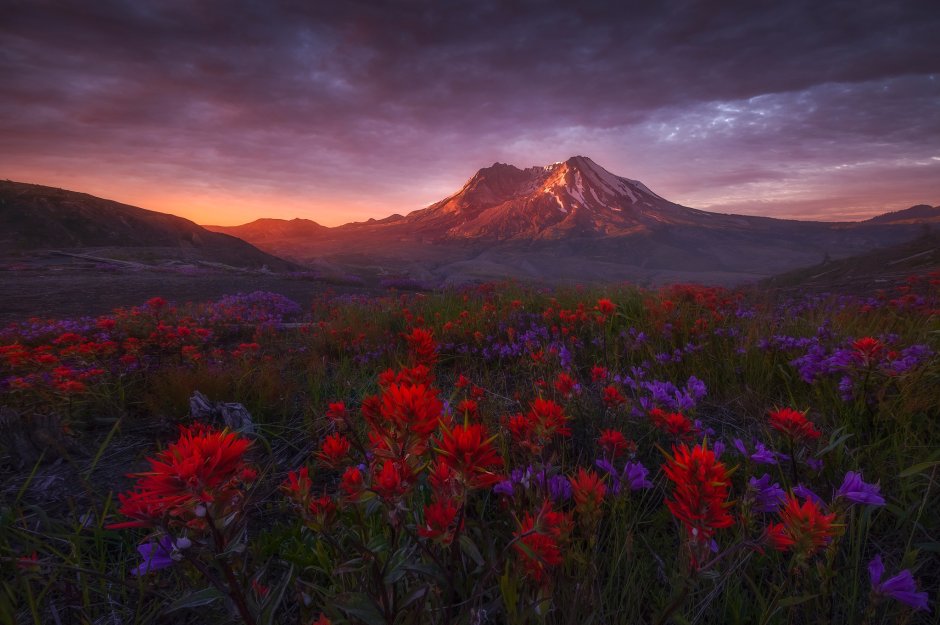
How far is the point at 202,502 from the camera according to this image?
70cm

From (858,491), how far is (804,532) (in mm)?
414

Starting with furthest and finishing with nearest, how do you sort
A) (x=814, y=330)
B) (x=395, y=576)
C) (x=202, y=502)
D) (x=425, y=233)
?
(x=425, y=233) < (x=814, y=330) < (x=395, y=576) < (x=202, y=502)

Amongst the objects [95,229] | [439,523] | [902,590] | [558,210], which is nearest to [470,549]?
[439,523]

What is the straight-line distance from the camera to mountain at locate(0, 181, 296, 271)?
24394mm

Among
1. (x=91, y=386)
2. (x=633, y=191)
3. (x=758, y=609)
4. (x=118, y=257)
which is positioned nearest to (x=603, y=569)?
(x=758, y=609)

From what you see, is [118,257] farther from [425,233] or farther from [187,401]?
[425,233]

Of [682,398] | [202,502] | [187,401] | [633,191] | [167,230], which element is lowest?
[187,401]

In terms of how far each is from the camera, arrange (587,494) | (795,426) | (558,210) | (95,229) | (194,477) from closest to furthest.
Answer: (194,477)
(587,494)
(795,426)
(95,229)
(558,210)

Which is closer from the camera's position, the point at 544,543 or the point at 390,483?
the point at 390,483

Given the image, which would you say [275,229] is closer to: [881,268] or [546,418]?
[881,268]

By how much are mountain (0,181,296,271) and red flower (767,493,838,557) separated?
2483 centimetres

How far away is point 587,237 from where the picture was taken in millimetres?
83875

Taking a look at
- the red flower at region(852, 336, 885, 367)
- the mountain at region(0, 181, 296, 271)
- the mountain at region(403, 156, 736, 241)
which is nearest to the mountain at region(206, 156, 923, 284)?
the mountain at region(403, 156, 736, 241)

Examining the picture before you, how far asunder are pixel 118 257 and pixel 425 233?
88459 mm
